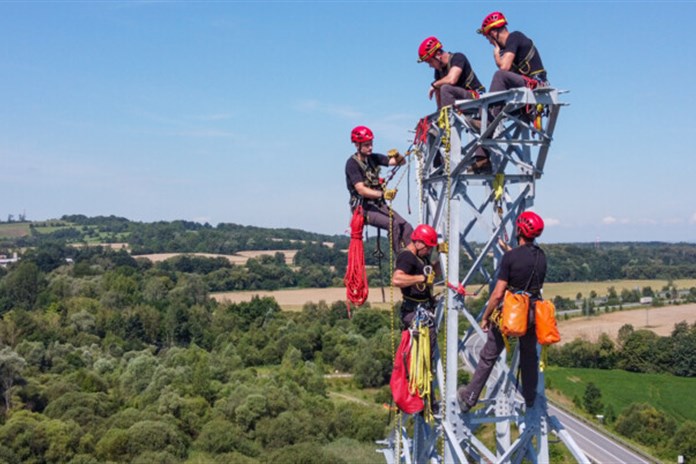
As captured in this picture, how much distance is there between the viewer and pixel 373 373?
60.8 metres

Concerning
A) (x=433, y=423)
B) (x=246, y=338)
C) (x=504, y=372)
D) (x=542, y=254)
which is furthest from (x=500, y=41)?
(x=246, y=338)

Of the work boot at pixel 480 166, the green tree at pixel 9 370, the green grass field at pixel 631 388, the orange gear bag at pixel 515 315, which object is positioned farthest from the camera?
the green grass field at pixel 631 388

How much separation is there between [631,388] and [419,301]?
5917cm

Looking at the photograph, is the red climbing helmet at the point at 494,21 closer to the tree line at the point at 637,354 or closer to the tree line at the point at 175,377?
the tree line at the point at 175,377

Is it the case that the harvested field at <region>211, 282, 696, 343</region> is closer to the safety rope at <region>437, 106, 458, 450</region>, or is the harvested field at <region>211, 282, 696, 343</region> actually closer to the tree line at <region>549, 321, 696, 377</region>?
the tree line at <region>549, 321, 696, 377</region>

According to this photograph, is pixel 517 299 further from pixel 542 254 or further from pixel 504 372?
pixel 504 372

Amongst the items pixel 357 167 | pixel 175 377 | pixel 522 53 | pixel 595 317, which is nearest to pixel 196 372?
pixel 175 377

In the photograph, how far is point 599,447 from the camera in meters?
40.9

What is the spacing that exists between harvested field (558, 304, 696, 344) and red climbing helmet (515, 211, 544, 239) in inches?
2891

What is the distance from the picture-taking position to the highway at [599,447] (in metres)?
38.5

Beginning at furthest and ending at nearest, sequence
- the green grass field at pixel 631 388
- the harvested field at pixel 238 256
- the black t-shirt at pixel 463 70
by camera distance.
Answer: the harvested field at pixel 238 256 → the green grass field at pixel 631 388 → the black t-shirt at pixel 463 70

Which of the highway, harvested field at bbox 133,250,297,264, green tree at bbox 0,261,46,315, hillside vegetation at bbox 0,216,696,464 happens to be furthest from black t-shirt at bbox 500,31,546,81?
harvested field at bbox 133,250,297,264

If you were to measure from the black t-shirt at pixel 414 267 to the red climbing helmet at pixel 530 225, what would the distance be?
1.33m

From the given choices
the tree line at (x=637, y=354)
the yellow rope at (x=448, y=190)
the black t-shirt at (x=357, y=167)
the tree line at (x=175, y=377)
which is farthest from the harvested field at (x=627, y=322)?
the yellow rope at (x=448, y=190)
